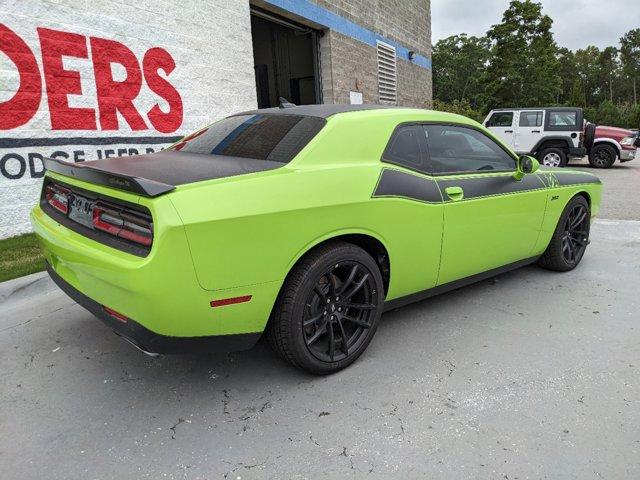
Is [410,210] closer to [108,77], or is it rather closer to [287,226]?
[287,226]

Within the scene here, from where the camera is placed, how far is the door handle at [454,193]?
10.7 feet

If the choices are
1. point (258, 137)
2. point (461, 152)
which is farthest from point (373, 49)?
point (258, 137)

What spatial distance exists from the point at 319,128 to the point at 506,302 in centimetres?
212

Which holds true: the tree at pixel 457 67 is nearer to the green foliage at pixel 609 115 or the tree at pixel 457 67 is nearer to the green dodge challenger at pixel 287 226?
the green foliage at pixel 609 115

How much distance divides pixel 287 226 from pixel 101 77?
206 inches

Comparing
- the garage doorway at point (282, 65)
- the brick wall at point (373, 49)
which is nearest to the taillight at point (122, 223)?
the brick wall at point (373, 49)

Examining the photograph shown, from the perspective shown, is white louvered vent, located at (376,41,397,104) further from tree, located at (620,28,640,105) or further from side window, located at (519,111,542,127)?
tree, located at (620,28,640,105)

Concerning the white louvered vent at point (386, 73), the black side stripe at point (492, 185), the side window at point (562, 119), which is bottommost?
the black side stripe at point (492, 185)

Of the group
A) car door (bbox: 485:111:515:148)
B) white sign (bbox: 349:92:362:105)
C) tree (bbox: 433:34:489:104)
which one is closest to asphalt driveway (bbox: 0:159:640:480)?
white sign (bbox: 349:92:362:105)

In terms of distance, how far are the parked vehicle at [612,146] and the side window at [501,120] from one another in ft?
8.88

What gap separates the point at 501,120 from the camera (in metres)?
14.5

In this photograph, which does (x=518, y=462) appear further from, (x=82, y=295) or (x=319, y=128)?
(x=82, y=295)

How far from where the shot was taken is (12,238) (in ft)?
18.5

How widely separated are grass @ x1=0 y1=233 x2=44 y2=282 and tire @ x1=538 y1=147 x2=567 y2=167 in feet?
41.8
